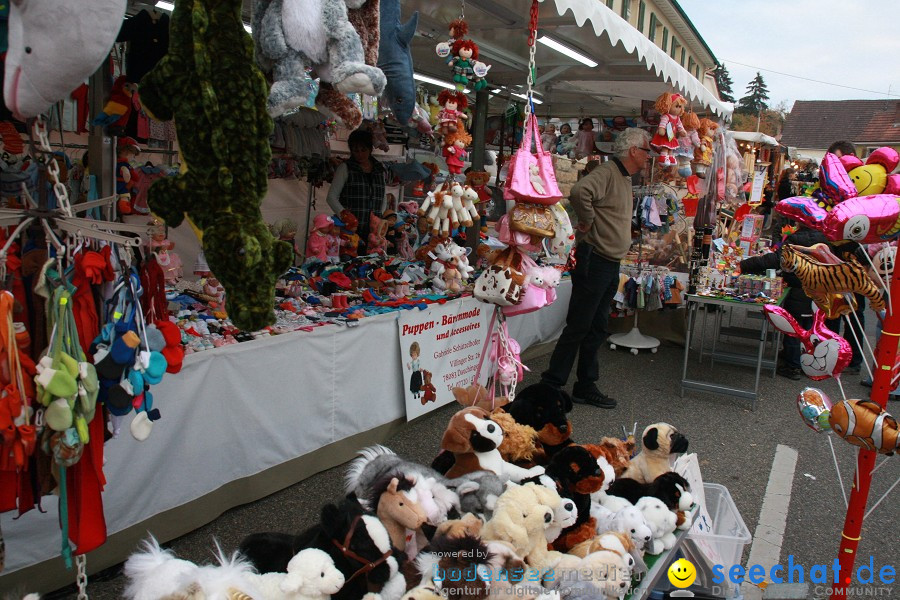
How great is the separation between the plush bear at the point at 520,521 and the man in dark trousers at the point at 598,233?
2642 mm

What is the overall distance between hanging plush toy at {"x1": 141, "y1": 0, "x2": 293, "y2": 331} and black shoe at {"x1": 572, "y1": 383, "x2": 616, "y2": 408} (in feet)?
12.2

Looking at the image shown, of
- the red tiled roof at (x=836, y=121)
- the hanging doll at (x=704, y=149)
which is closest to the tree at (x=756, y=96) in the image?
the red tiled roof at (x=836, y=121)

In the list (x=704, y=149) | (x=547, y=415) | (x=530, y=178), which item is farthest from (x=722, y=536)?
(x=704, y=149)

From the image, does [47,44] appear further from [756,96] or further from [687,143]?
[756,96]

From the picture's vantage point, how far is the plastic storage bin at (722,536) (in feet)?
7.06

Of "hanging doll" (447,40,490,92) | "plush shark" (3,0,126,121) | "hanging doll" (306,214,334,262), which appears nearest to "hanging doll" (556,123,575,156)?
"hanging doll" (306,214,334,262)

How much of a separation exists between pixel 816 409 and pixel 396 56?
1817 millimetres

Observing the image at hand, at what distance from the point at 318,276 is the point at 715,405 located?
3.40 meters

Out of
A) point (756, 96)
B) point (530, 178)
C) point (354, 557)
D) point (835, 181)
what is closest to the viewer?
point (354, 557)

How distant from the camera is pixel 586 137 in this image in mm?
6262

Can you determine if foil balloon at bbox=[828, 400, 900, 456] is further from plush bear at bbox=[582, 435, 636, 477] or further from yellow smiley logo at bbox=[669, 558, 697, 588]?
plush bear at bbox=[582, 435, 636, 477]

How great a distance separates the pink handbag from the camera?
9.20 ft

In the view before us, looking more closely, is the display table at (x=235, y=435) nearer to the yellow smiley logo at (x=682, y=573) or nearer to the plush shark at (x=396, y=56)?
the plush shark at (x=396, y=56)

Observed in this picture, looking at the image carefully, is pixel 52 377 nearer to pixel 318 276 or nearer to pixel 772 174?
pixel 318 276
